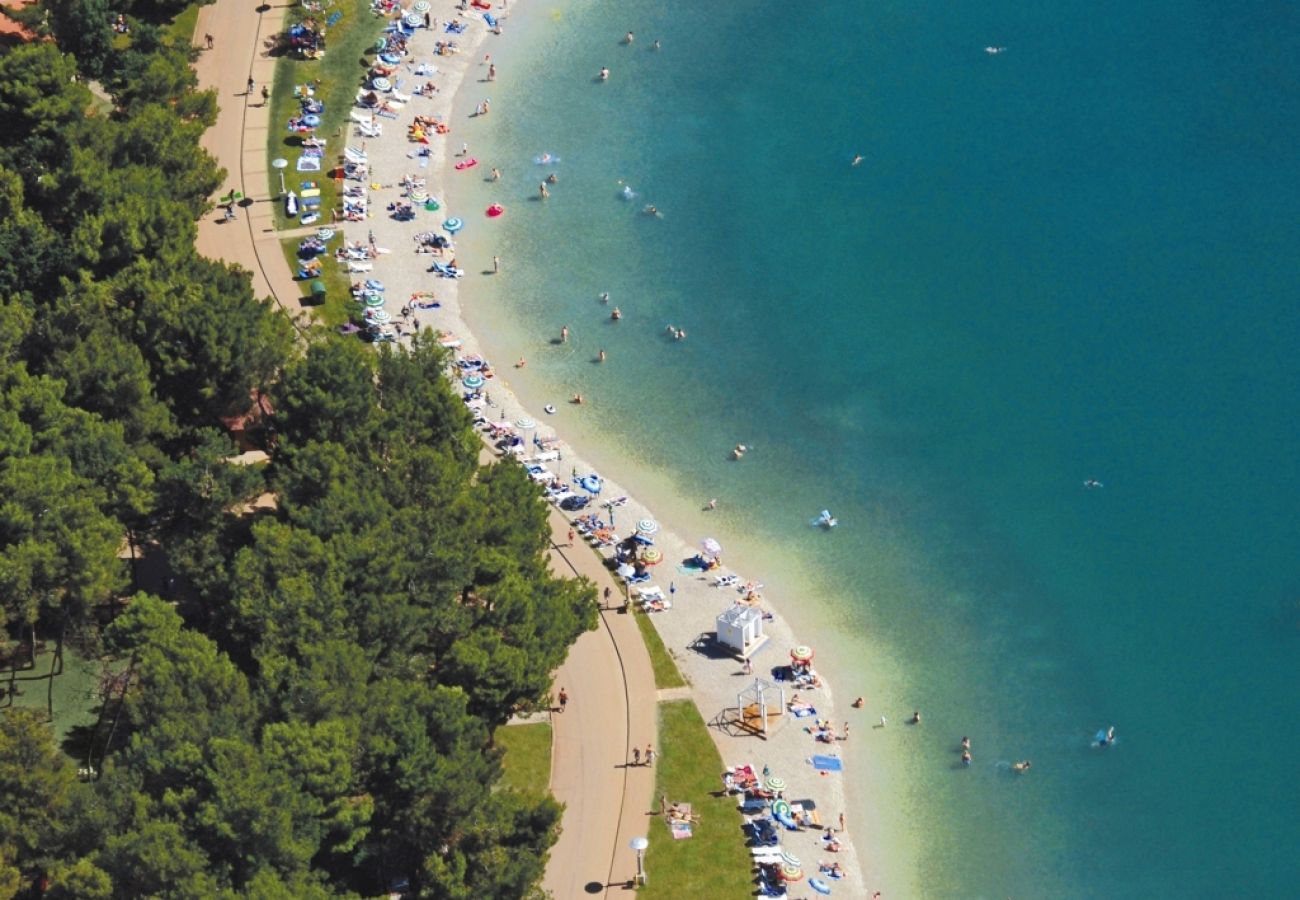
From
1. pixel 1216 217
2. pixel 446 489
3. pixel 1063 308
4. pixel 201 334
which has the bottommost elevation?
pixel 446 489

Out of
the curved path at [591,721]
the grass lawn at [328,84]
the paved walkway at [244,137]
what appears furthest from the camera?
the grass lawn at [328,84]

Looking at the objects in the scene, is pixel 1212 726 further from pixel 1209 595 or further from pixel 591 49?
pixel 591 49

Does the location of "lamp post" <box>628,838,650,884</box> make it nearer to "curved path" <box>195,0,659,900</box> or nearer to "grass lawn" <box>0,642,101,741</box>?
"curved path" <box>195,0,659,900</box>

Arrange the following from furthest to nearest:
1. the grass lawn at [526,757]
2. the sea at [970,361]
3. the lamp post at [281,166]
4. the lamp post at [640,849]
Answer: the lamp post at [281,166] → the sea at [970,361] → the grass lawn at [526,757] → the lamp post at [640,849]

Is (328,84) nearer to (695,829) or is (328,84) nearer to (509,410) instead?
(509,410)

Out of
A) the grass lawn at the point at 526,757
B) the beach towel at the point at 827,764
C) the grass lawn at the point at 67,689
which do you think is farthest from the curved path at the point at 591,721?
the grass lawn at the point at 67,689

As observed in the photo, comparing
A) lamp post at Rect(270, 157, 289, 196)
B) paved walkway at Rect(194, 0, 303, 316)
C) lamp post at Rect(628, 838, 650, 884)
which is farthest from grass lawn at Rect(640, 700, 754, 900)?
lamp post at Rect(270, 157, 289, 196)

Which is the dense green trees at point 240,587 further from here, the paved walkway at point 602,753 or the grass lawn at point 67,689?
the paved walkway at point 602,753

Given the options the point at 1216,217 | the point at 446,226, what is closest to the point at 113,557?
the point at 446,226
